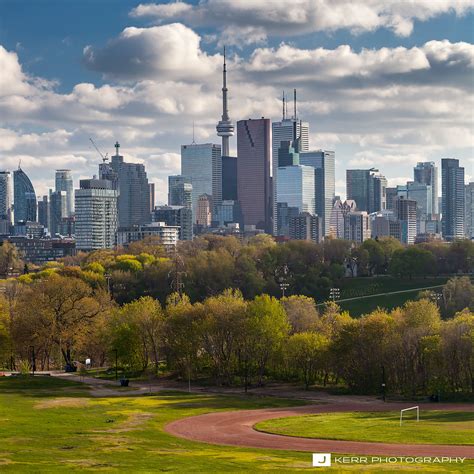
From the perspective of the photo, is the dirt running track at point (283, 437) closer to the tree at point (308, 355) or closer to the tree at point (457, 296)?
the tree at point (308, 355)

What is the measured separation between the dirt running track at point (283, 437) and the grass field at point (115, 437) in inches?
74.2

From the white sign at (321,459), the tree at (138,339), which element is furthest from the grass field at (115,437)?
the tree at (138,339)

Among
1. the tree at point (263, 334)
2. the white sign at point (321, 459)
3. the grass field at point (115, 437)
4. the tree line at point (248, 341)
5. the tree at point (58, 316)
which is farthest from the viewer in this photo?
the tree at point (58, 316)

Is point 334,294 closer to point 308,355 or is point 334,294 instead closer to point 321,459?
point 308,355

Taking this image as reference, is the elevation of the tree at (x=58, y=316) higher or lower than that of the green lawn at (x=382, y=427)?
higher

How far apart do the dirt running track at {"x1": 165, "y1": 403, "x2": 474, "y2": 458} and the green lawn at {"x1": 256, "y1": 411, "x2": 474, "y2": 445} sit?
1269 mm

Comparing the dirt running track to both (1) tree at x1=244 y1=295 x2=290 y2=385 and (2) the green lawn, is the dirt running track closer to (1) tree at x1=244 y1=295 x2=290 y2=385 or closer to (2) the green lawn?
(2) the green lawn

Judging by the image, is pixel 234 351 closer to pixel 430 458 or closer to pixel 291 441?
pixel 291 441

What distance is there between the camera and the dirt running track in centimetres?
5756

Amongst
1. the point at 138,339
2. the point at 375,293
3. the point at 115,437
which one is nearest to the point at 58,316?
the point at 138,339

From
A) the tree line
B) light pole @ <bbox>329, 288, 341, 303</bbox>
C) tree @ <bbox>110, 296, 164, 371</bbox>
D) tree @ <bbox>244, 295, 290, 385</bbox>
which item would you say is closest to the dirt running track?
the tree line

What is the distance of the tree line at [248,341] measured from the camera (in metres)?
88.8

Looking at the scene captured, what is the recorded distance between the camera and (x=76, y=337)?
4488 inches

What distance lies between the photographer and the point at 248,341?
99.3 meters
